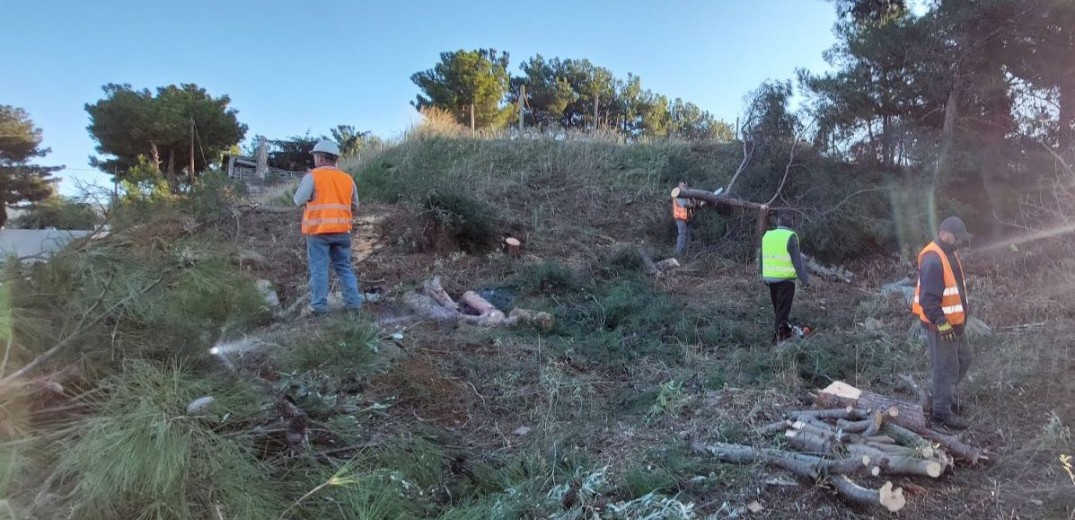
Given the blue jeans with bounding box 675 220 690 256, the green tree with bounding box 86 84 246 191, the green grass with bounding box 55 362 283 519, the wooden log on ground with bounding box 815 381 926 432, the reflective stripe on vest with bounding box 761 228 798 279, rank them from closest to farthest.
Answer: the green grass with bounding box 55 362 283 519 < the wooden log on ground with bounding box 815 381 926 432 < the reflective stripe on vest with bounding box 761 228 798 279 < the blue jeans with bounding box 675 220 690 256 < the green tree with bounding box 86 84 246 191

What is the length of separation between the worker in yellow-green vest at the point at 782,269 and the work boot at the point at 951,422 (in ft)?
7.00

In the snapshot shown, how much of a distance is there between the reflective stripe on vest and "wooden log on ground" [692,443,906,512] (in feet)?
10.7

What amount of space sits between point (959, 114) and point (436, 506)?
12.2 metres

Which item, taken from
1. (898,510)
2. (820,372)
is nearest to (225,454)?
(898,510)

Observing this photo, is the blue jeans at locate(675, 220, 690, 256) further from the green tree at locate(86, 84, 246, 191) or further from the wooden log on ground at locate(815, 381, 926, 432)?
the green tree at locate(86, 84, 246, 191)

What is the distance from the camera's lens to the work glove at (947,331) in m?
4.11

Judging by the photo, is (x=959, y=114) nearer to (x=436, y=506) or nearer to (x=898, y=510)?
(x=898, y=510)

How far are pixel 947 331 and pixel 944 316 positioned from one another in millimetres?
107

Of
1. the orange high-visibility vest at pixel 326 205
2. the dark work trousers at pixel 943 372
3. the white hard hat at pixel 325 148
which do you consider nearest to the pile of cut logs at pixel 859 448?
the dark work trousers at pixel 943 372

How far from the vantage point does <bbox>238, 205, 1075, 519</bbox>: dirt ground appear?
3180mm

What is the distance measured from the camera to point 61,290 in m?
2.87

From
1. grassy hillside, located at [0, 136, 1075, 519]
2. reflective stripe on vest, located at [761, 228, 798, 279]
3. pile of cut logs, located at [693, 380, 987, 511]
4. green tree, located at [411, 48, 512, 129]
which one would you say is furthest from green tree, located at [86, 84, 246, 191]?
pile of cut logs, located at [693, 380, 987, 511]

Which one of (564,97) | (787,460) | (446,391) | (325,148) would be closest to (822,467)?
(787,460)

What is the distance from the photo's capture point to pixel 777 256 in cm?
634
